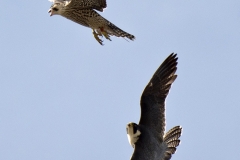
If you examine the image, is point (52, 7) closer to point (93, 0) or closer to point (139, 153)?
point (93, 0)

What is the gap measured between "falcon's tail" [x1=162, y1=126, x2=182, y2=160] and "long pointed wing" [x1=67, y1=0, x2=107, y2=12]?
2.84 m

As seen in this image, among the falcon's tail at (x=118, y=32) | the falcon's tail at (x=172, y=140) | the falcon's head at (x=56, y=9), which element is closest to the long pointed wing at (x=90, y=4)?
the falcon's head at (x=56, y=9)

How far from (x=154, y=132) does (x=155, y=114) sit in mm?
305

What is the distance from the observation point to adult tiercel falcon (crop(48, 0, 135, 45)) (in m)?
16.1

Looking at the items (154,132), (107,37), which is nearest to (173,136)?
(154,132)

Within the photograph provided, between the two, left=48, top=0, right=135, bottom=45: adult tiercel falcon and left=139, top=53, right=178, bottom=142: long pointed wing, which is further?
left=48, top=0, right=135, bottom=45: adult tiercel falcon

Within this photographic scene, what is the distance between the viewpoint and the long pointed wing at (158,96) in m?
14.4

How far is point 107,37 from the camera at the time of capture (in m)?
16.6

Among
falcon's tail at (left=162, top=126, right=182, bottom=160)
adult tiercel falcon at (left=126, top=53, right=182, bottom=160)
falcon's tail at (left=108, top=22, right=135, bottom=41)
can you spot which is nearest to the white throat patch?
adult tiercel falcon at (left=126, top=53, right=182, bottom=160)

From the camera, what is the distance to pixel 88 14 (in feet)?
53.4

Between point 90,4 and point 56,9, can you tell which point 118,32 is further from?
point 56,9

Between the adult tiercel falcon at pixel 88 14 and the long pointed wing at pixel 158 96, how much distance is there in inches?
71.3

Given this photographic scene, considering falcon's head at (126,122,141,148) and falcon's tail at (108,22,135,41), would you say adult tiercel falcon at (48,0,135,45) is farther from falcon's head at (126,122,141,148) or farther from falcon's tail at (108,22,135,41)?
falcon's head at (126,122,141,148)

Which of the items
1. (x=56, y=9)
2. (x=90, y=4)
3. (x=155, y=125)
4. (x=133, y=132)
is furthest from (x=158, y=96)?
(x=56, y=9)
